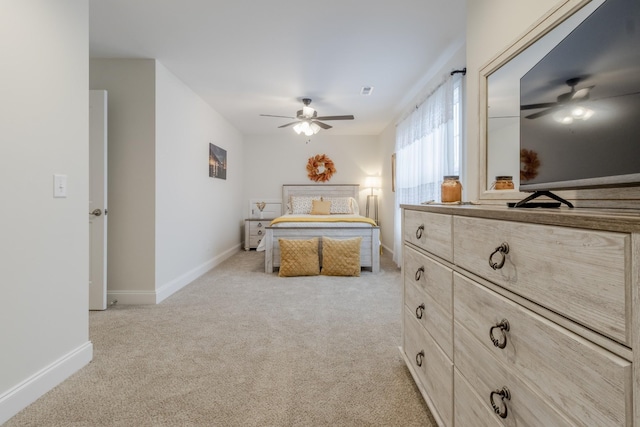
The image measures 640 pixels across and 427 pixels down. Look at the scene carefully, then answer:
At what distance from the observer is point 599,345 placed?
555mm

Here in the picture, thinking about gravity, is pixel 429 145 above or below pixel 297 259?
above

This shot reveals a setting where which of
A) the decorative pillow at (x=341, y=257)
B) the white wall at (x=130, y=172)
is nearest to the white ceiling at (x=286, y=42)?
the white wall at (x=130, y=172)

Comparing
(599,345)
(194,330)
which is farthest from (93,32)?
(599,345)

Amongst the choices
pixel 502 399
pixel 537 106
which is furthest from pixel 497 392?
pixel 537 106

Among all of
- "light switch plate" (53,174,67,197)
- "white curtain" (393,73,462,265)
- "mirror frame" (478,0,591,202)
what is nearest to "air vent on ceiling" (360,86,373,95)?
"white curtain" (393,73,462,265)

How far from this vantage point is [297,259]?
413 cm

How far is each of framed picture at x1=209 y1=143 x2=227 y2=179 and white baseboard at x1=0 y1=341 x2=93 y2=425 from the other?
3154 mm

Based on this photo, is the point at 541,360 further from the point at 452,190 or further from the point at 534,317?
the point at 452,190

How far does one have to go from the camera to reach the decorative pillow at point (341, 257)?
4113mm

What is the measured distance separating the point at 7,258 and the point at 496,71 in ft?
8.38

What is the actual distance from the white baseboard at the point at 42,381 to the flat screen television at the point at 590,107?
7.98 feet

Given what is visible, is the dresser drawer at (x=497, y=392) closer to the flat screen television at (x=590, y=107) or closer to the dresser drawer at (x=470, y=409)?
the dresser drawer at (x=470, y=409)

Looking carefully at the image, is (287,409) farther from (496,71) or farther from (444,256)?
(496,71)

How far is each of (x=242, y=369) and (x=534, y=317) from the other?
5.35 ft
